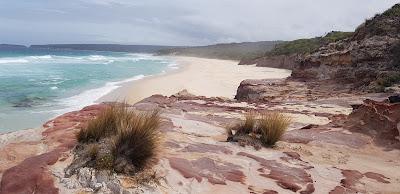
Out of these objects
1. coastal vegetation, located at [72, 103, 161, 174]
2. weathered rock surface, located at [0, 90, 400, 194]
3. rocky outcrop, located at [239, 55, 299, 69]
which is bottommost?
rocky outcrop, located at [239, 55, 299, 69]

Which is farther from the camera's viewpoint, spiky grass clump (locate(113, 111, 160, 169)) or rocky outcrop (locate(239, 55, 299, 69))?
rocky outcrop (locate(239, 55, 299, 69))

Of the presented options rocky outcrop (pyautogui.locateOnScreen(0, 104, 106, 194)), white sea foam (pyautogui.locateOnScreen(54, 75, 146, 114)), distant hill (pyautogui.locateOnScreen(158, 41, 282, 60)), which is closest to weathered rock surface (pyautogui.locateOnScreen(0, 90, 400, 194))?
rocky outcrop (pyautogui.locateOnScreen(0, 104, 106, 194))

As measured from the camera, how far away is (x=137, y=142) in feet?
16.8

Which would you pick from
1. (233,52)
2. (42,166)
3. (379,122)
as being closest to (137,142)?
(42,166)

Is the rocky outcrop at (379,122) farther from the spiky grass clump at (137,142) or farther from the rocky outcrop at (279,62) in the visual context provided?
the rocky outcrop at (279,62)

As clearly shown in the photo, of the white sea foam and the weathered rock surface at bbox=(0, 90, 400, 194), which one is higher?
the weathered rock surface at bbox=(0, 90, 400, 194)

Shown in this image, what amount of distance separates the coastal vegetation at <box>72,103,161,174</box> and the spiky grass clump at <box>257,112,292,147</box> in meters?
2.08

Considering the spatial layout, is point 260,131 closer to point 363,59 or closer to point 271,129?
point 271,129

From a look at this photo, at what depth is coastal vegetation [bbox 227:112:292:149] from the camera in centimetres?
710

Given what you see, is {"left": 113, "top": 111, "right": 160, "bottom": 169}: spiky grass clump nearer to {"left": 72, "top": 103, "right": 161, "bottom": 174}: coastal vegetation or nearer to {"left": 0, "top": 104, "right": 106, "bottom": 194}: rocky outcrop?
{"left": 72, "top": 103, "right": 161, "bottom": 174}: coastal vegetation

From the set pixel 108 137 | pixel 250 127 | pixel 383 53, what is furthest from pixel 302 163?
pixel 383 53

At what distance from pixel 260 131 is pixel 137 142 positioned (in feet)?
8.88

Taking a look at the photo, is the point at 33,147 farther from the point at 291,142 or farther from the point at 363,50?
the point at 363,50

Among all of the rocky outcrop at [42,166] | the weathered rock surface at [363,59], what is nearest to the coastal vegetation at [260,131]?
the rocky outcrop at [42,166]
